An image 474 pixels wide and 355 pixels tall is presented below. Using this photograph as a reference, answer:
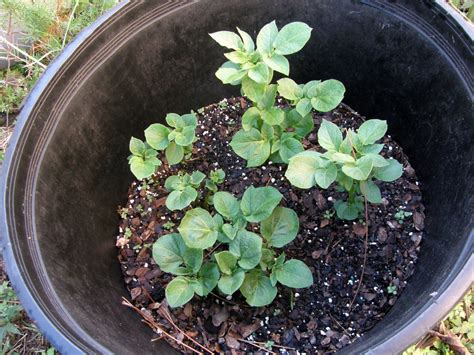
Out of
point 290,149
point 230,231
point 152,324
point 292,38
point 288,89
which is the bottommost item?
point 152,324

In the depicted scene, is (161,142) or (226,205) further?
(161,142)

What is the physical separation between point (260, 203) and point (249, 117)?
250 millimetres

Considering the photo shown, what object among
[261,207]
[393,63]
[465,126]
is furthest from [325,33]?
[261,207]

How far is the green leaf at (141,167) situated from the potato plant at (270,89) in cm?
25

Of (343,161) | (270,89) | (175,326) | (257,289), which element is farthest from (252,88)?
(175,326)

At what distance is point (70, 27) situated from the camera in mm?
1849

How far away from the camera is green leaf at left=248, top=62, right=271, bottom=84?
0.99 meters

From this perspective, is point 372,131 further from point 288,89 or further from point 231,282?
point 231,282

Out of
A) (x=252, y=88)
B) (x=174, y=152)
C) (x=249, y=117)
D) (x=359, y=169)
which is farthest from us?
(x=174, y=152)

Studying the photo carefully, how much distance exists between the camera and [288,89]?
1.12m

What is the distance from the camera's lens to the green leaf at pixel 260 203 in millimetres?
1036

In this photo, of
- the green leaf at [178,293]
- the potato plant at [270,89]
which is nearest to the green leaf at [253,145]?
the potato plant at [270,89]

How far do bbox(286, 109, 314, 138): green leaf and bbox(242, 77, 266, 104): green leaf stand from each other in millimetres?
169

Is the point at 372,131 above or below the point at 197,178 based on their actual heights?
above
